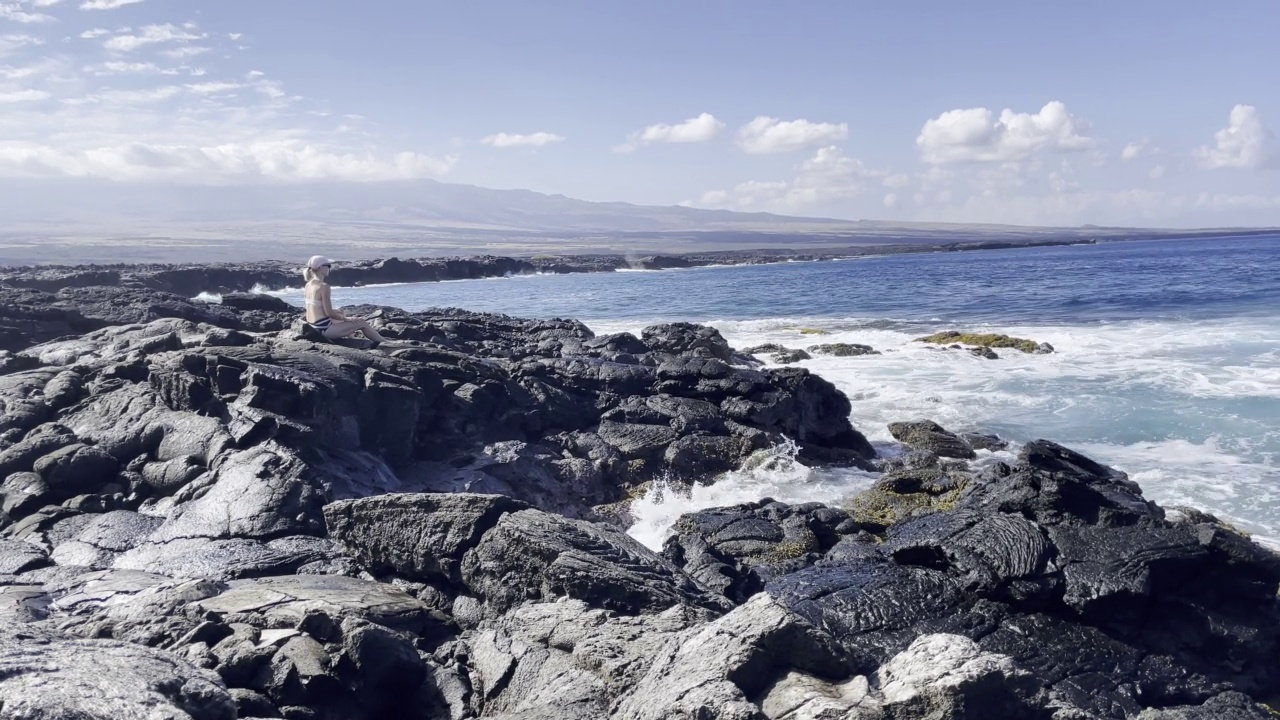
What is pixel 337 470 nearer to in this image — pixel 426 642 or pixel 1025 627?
pixel 426 642

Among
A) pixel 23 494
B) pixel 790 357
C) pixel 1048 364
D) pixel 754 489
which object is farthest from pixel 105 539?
pixel 1048 364

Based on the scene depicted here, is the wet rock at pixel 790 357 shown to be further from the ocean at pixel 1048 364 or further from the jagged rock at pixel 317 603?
the jagged rock at pixel 317 603

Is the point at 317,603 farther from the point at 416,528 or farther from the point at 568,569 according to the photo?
the point at 568,569

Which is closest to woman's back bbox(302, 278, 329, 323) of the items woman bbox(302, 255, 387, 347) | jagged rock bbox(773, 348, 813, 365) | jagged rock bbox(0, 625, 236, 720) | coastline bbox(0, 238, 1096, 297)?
woman bbox(302, 255, 387, 347)

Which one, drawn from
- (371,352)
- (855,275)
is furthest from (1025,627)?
(855,275)

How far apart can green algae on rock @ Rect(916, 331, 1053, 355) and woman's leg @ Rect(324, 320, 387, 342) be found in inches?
786

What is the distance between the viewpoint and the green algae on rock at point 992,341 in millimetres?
27797

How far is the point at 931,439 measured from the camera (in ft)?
53.4

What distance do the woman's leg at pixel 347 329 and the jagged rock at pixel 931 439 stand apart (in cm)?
1008

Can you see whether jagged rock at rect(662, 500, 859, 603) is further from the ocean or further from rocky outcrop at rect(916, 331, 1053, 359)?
rocky outcrop at rect(916, 331, 1053, 359)

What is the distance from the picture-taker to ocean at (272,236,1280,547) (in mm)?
14258

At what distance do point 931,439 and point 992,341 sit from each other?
550 inches

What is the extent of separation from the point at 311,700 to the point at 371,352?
30.9 feet

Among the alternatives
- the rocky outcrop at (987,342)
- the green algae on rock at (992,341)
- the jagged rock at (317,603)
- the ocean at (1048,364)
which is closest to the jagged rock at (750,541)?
the ocean at (1048,364)
